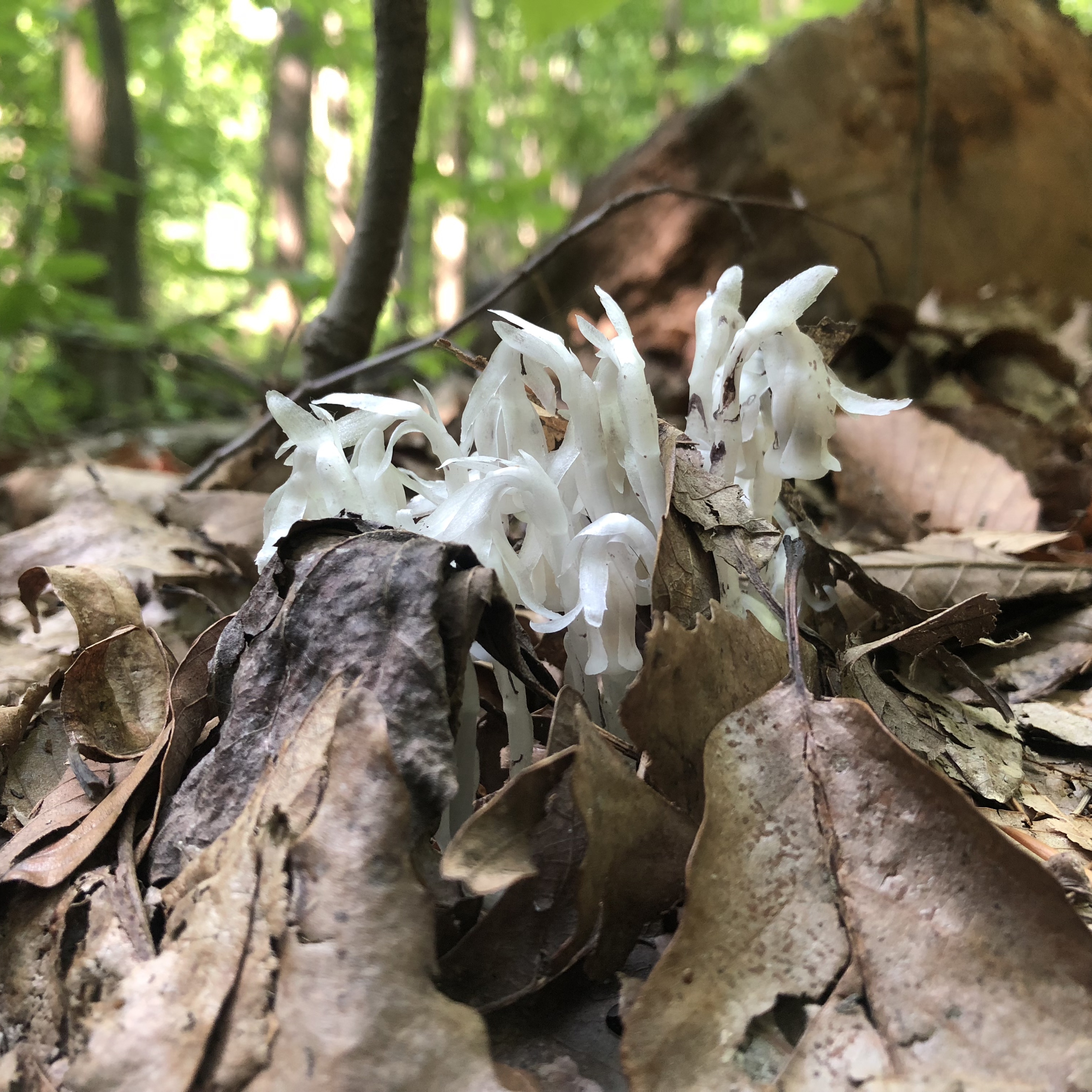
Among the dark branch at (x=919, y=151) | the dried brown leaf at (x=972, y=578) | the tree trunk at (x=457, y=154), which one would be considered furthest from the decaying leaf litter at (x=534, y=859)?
the tree trunk at (x=457, y=154)

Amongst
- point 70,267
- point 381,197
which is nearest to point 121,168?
point 70,267

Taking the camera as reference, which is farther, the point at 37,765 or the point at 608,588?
the point at 37,765

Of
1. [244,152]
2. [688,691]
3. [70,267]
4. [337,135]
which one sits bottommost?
[244,152]

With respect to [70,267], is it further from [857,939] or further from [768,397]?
[857,939]

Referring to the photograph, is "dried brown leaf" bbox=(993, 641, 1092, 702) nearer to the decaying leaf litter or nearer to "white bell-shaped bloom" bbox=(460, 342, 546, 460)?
the decaying leaf litter

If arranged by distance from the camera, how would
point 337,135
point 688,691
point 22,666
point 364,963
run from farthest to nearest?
1. point 337,135
2. point 22,666
3. point 688,691
4. point 364,963

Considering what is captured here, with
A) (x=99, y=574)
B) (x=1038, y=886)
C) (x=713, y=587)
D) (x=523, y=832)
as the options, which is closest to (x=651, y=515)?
(x=713, y=587)
